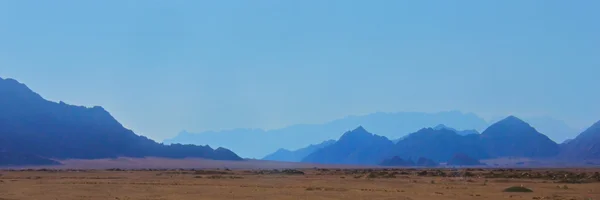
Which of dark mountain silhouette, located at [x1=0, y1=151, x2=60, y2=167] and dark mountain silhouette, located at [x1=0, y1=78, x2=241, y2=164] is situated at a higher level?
dark mountain silhouette, located at [x1=0, y1=78, x2=241, y2=164]

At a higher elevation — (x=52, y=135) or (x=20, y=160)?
(x=52, y=135)

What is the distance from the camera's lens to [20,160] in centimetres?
14675

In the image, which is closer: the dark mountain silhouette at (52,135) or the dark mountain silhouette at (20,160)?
the dark mountain silhouette at (20,160)

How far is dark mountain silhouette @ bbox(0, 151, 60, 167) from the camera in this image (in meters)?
144

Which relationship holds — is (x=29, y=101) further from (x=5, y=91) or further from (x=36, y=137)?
(x=36, y=137)

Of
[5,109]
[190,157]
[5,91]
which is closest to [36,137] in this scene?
[5,109]

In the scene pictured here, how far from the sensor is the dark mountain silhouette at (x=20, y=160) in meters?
144

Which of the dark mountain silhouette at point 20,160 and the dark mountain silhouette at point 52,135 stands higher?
the dark mountain silhouette at point 52,135

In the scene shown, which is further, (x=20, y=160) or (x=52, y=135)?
(x=52, y=135)

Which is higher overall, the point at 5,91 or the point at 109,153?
the point at 5,91

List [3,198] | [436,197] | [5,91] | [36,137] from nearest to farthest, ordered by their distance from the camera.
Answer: [3,198] < [436,197] < [36,137] < [5,91]

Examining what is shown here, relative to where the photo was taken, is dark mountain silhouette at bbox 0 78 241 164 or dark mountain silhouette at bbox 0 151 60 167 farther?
dark mountain silhouette at bbox 0 78 241 164

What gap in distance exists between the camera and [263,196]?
3416 centimetres

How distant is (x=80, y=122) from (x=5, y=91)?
22479mm
